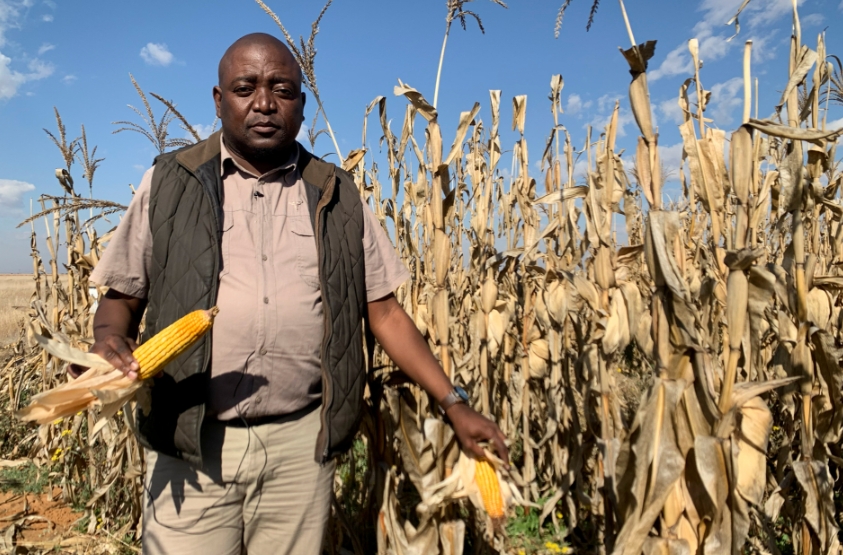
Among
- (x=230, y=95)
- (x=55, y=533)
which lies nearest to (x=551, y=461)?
(x=230, y=95)

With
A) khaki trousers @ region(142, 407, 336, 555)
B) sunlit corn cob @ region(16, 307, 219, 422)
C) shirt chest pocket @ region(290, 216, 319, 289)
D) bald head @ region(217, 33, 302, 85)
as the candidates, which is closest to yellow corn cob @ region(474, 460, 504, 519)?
khaki trousers @ region(142, 407, 336, 555)

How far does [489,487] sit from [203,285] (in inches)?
47.5

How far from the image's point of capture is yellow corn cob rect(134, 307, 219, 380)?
1729 millimetres

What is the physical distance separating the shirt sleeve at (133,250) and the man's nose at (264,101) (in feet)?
1.59

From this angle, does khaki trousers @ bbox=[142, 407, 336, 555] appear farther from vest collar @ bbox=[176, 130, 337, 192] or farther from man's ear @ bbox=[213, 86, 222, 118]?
man's ear @ bbox=[213, 86, 222, 118]

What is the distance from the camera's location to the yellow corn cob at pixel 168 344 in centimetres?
173

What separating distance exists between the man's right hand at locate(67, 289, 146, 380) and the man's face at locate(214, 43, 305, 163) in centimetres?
71

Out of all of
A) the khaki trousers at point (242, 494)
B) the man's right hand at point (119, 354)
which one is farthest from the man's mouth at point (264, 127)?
the khaki trousers at point (242, 494)

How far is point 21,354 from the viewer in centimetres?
555

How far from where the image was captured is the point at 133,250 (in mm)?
2031

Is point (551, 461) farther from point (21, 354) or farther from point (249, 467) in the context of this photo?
point (21, 354)

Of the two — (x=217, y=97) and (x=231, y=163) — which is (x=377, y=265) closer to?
(x=231, y=163)

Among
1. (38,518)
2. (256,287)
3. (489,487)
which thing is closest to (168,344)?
(256,287)

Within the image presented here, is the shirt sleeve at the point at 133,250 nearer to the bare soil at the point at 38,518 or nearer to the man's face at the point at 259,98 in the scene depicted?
the man's face at the point at 259,98
